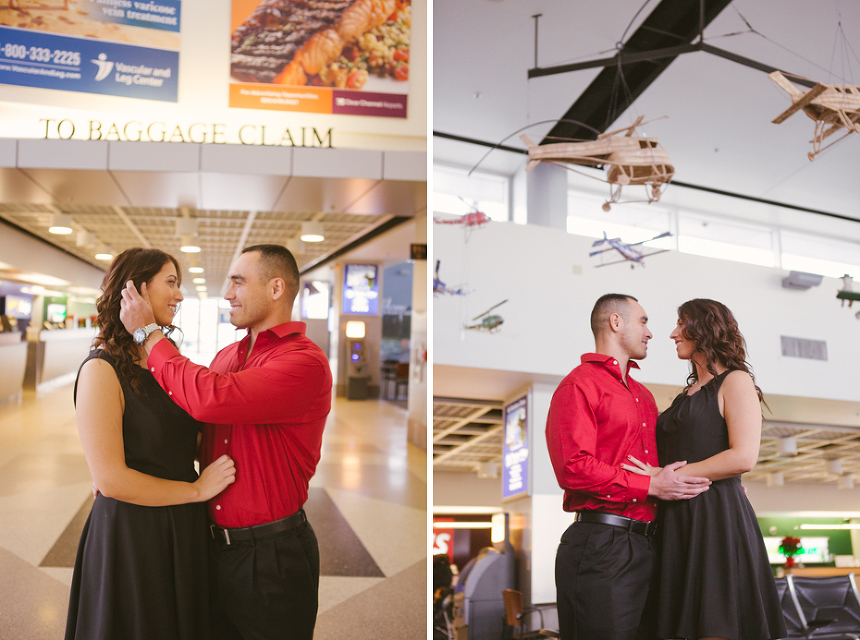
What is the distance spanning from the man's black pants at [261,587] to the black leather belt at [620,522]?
93 centimetres

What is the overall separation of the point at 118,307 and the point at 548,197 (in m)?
9.44

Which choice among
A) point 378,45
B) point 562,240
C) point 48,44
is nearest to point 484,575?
point 562,240

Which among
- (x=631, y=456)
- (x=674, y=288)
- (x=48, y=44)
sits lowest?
(x=631, y=456)

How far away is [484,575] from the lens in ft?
29.5

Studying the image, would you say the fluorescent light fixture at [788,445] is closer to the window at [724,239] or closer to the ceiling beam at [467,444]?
the window at [724,239]

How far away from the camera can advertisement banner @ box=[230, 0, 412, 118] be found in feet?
25.1

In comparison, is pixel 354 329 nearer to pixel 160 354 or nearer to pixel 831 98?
pixel 831 98

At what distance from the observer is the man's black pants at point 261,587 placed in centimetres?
184

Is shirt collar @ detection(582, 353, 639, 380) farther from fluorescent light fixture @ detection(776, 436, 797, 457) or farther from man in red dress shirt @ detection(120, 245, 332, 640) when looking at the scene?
fluorescent light fixture @ detection(776, 436, 797, 457)

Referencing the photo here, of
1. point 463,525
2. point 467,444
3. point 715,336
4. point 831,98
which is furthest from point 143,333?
point 463,525

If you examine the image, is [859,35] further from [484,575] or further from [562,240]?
[484,575]

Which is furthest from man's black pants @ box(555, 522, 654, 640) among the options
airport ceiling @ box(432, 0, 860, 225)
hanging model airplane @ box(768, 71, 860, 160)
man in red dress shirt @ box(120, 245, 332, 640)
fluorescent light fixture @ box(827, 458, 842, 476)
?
fluorescent light fixture @ box(827, 458, 842, 476)

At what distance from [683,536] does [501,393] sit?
879 centimetres

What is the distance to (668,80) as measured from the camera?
879cm
